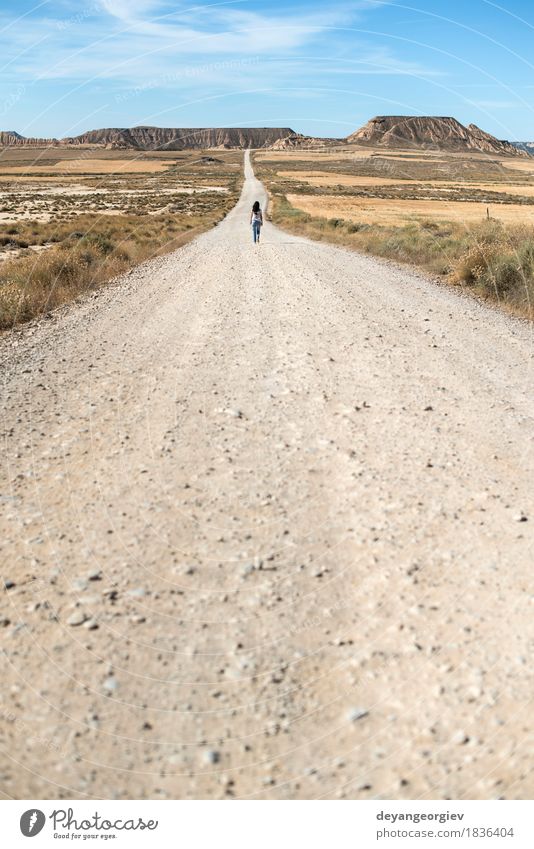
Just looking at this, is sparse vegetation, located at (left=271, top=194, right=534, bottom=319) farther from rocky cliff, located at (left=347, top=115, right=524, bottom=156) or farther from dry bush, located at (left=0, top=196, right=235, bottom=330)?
rocky cliff, located at (left=347, top=115, right=524, bottom=156)

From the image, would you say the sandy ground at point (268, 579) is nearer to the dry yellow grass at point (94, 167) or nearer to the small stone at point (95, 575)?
the small stone at point (95, 575)

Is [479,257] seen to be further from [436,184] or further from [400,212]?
[436,184]

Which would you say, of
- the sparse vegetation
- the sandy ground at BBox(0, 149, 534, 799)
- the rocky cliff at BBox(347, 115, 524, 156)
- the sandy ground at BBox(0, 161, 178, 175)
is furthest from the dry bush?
Answer: the rocky cliff at BBox(347, 115, 524, 156)

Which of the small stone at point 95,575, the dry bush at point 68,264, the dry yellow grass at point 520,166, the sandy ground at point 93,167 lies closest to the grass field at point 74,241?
the dry bush at point 68,264

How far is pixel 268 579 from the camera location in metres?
4.16

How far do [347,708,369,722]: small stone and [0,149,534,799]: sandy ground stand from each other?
14 mm

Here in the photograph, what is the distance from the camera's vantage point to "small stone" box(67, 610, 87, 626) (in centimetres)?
383

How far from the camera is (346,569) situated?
167 inches

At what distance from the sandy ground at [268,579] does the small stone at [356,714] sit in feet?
0.05

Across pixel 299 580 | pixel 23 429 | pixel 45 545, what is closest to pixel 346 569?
pixel 299 580

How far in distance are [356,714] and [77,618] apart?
1.71 meters

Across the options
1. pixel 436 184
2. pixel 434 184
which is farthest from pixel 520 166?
pixel 436 184

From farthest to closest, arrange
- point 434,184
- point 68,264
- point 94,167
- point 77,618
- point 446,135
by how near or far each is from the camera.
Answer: point 446,135, point 94,167, point 434,184, point 68,264, point 77,618

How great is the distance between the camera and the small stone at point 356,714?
3.15 metres
